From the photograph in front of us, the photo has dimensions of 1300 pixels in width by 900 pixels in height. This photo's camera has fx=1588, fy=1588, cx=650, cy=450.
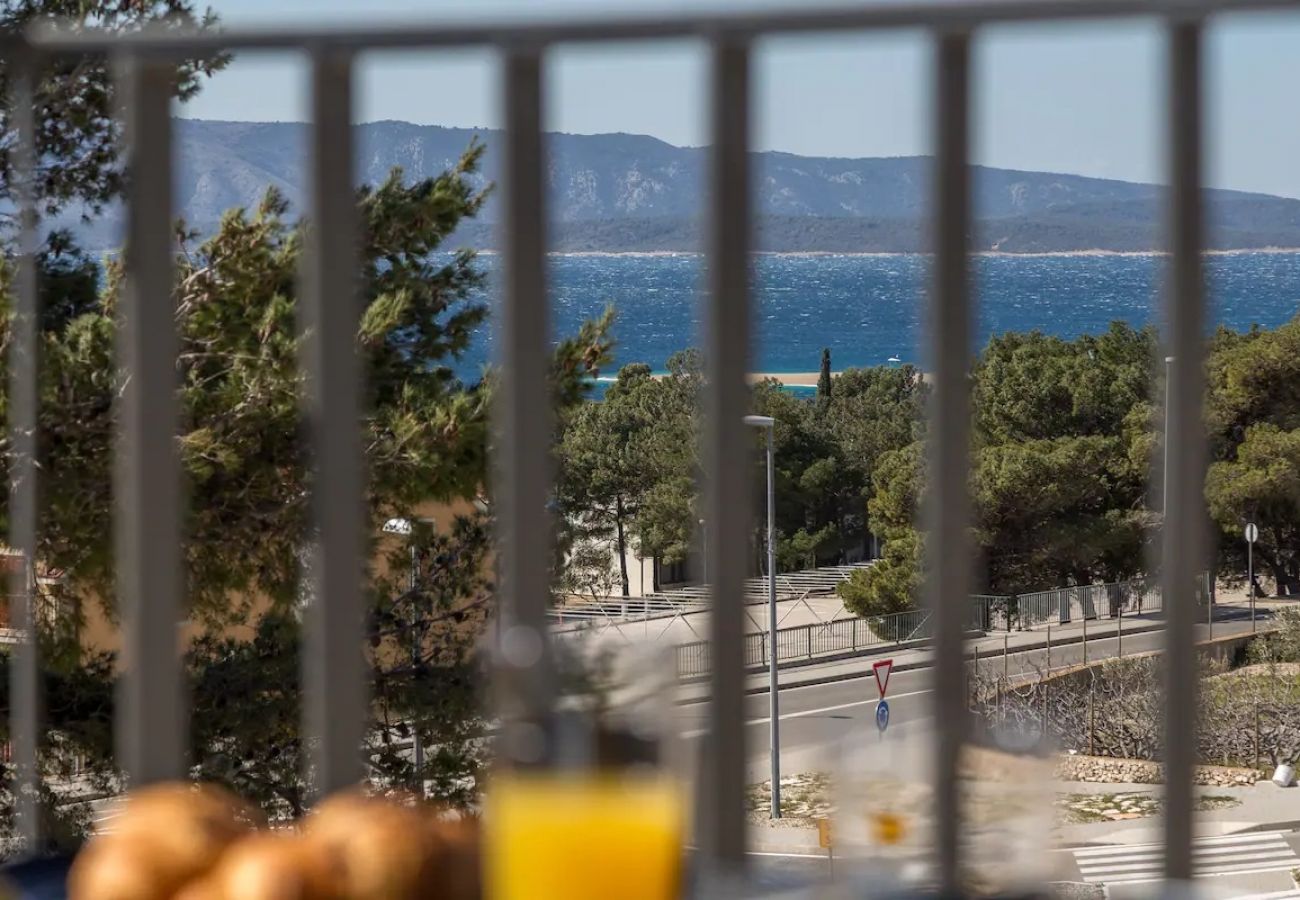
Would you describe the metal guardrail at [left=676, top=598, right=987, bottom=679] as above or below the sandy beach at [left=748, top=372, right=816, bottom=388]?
below

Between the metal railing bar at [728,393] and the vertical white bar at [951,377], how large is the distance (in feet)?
0.35

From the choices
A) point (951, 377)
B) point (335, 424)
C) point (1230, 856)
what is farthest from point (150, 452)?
point (1230, 856)

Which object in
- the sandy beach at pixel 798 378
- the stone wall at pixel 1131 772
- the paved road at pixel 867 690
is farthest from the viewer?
the sandy beach at pixel 798 378

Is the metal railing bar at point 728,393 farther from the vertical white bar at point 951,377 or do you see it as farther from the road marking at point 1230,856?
the road marking at point 1230,856

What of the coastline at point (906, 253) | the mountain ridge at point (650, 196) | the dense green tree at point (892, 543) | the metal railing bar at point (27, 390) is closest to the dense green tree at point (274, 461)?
the mountain ridge at point (650, 196)

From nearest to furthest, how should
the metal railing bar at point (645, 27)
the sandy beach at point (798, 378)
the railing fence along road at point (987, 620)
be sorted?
1. the metal railing bar at point (645, 27)
2. the railing fence along road at point (987, 620)
3. the sandy beach at point (798, 378)

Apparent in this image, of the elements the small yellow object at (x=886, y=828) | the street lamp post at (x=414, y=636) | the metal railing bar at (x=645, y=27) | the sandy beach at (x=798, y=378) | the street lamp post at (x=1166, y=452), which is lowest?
the street lamp post at (x=414, y=636)

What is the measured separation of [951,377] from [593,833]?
0.36 meters

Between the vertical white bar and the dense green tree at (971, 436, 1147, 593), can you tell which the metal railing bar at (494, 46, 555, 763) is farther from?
the dense green tree at (971, 436, 1147, 593)

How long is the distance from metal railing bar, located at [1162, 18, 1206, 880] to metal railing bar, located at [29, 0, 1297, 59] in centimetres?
5

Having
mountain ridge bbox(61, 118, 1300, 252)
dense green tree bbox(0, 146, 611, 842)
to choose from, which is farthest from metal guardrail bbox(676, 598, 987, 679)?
dense green tree bbox(0, 146, 611, 842)

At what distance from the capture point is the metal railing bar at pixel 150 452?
1.03 metres

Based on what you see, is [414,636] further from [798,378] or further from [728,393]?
[798,378]

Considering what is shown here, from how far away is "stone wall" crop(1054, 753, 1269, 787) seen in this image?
518 inches
